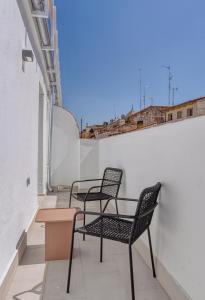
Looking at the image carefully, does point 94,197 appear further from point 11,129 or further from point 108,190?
point 11,129

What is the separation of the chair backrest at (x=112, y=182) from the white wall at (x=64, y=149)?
2.40m

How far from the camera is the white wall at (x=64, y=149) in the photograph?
20.7 ft

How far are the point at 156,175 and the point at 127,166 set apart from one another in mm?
1112

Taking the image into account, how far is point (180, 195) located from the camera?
180 centimetres

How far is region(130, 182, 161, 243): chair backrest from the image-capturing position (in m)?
1.85

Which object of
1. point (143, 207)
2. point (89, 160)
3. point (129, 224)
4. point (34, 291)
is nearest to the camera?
point (143, 207)

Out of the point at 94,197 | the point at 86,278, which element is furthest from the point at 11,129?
the point at 94,197

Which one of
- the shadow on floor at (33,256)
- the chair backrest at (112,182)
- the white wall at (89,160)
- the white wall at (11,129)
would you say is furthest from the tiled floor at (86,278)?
the white wall at (89,160)

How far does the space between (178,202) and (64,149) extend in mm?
4779

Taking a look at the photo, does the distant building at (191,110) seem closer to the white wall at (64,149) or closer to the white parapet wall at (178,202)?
the white parapet wall at (178,202)

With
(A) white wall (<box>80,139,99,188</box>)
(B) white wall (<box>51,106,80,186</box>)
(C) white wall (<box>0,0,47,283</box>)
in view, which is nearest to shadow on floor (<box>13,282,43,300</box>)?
(C) white wall (<box>0,0,47,283</box>)

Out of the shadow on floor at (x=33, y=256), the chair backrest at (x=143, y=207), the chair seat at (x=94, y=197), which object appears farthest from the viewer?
the chair seat at (x=94, y=197)

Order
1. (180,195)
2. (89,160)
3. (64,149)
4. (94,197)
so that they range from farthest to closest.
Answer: (64,149) → (89,160) → (94,197) → (180,195)

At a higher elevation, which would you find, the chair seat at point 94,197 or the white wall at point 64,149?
the white wall at point 64,149
